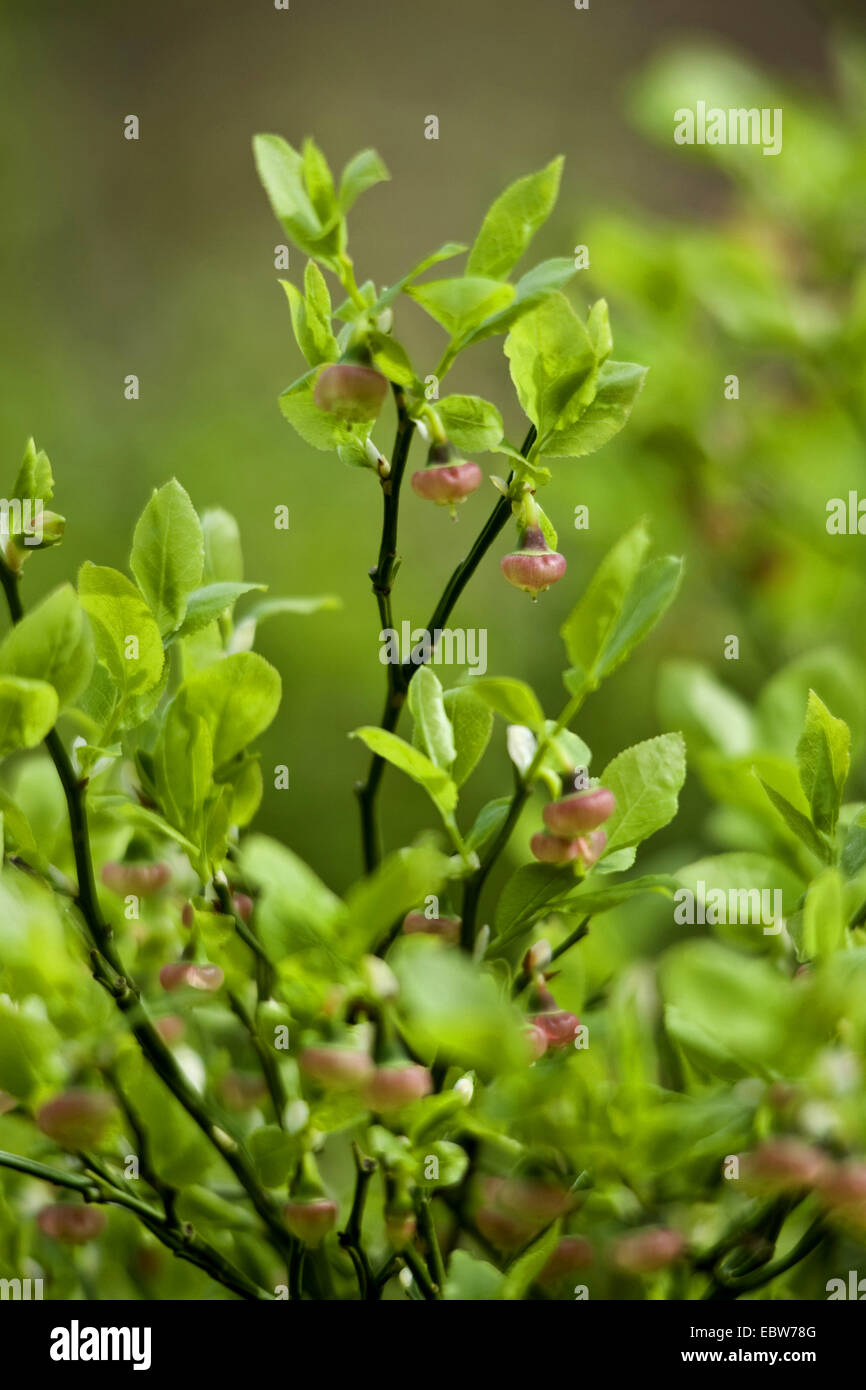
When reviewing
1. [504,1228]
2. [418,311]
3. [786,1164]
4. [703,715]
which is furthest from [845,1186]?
[418,311]

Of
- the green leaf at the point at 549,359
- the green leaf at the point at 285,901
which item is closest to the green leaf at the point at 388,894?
the green leaf at the point at 285,901

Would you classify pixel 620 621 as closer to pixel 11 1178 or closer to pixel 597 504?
pixel 11 1178

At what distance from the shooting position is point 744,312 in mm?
629

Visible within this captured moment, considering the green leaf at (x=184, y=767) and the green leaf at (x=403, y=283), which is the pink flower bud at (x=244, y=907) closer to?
the green leaf at (x=184, y=767)

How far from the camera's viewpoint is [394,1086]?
0.25m

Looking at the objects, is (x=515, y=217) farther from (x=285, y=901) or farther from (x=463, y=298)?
(x=285, y=901)

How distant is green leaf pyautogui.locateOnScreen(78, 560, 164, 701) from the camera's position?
294mm

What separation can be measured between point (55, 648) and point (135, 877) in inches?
2.9

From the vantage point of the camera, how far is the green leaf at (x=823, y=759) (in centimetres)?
30

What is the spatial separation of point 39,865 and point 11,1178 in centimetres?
13

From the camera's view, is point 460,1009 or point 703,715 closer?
point 460,1009

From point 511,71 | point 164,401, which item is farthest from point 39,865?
→ point 511,71

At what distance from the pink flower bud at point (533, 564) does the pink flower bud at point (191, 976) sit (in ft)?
0.37
